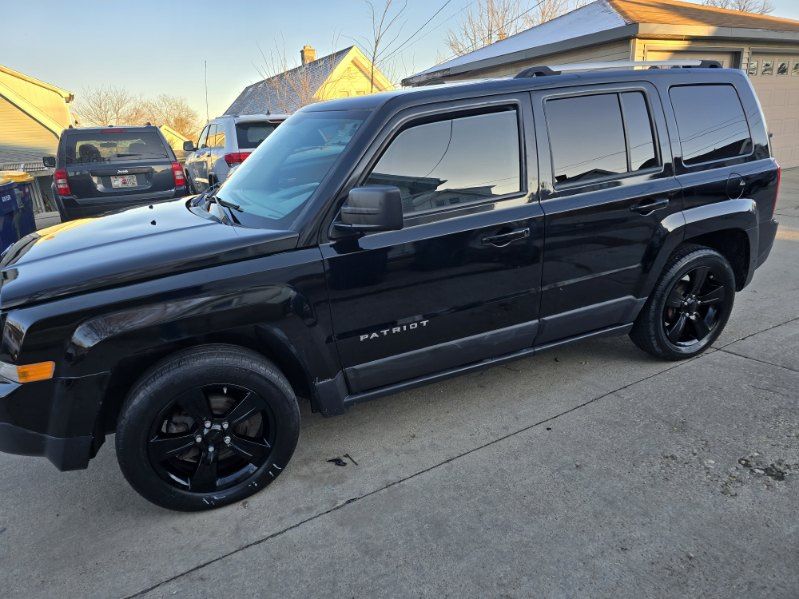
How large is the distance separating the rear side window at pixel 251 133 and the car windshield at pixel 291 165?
5340mm

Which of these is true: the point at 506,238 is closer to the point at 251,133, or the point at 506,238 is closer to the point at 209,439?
the point at 209,439

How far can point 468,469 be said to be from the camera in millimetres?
2873

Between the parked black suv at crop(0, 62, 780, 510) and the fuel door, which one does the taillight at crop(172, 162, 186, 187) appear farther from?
the fuel door

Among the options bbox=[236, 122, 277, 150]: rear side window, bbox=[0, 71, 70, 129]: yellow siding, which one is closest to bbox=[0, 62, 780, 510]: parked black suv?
bbox=[236, 122, 277, 150]: rear side window

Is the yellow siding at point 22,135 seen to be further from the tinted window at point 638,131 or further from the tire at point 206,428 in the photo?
the tinted window at point 638,131

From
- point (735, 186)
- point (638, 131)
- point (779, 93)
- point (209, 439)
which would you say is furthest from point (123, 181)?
point (779, 93)

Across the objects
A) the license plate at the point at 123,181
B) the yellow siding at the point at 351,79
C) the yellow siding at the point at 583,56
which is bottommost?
the license plate at the point at 123,181

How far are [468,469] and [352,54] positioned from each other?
28.5 metres

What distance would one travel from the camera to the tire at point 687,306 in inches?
146

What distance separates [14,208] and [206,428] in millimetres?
6643

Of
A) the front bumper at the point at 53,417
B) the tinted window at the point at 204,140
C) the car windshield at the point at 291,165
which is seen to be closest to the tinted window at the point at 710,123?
the car windshield at the point at 291,165

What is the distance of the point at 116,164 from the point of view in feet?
26.4

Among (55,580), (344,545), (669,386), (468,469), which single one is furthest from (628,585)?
(55,580)

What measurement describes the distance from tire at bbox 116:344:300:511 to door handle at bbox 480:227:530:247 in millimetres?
1283
